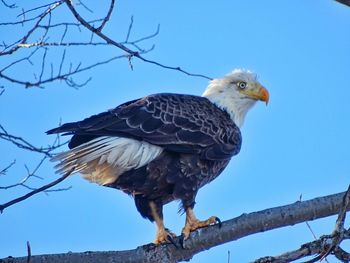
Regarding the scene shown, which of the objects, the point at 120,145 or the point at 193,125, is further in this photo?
the point at 193,125

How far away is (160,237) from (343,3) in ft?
8.46

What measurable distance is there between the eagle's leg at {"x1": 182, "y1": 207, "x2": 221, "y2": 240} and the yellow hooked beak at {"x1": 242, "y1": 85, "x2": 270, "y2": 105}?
1.43m

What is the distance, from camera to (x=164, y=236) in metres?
5.31

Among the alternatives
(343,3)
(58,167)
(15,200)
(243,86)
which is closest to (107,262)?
(15,200)

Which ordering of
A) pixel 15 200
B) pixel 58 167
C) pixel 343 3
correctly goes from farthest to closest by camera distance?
pixel 58 167 < pixel 15 200 < pixel 343 3

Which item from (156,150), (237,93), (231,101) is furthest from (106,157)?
(237,93)

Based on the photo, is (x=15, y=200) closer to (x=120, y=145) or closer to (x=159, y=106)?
(x=120, y=145)

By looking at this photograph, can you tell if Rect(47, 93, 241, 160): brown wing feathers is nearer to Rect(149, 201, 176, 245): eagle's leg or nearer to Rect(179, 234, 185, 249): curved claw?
Rect(149, 201, 176, 245): eagle's leg

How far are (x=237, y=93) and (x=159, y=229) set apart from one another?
5.35 ft

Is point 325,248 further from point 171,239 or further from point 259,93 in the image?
point 259,93

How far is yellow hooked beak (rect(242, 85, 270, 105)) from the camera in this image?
657cm

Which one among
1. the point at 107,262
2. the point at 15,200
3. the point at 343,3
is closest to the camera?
the point at 343,3

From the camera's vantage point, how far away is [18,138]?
455 centimetres

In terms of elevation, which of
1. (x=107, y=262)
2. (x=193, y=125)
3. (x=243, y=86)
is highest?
(x=243, y=86)
